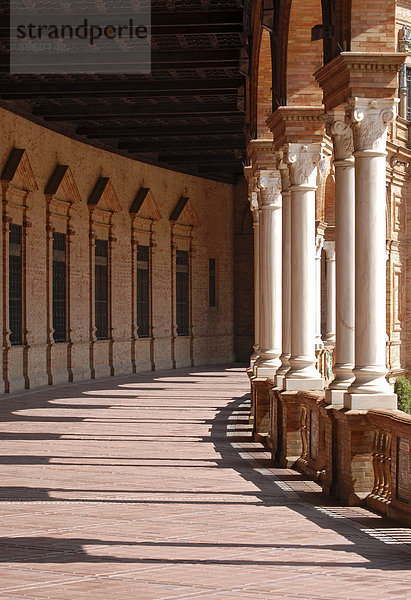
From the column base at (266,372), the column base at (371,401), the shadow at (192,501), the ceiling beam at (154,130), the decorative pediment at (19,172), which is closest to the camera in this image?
the shadow at (192,501)

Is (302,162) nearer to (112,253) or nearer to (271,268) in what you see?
(271,268)

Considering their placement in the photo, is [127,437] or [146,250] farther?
[146,250]

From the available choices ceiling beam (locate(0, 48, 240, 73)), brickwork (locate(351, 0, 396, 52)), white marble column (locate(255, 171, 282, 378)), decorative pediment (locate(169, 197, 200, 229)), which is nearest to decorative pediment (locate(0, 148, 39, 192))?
ceiling beam (locate(0, 48, 240, 73))

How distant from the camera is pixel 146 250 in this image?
3469cm

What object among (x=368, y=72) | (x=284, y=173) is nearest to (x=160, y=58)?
(x=284, y=173)

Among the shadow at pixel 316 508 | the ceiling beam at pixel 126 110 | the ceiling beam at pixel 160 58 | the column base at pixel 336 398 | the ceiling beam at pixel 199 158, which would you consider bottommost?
the shadow at pixel 316 508

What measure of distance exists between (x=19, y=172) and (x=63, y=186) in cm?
296

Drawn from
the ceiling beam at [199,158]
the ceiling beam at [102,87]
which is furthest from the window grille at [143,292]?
the ceiling beam at [102,87]

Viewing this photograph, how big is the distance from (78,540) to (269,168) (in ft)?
31.7

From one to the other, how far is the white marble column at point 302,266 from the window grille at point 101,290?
17.7m

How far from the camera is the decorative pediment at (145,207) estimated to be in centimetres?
3325

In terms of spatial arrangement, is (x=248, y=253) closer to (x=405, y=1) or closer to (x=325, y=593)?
(x=405, y=1)

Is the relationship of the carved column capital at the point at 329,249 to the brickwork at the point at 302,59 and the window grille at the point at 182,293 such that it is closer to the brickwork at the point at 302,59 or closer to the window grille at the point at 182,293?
the window grille at the point at 182,293

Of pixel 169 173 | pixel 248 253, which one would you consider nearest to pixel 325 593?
pixel 169 173
